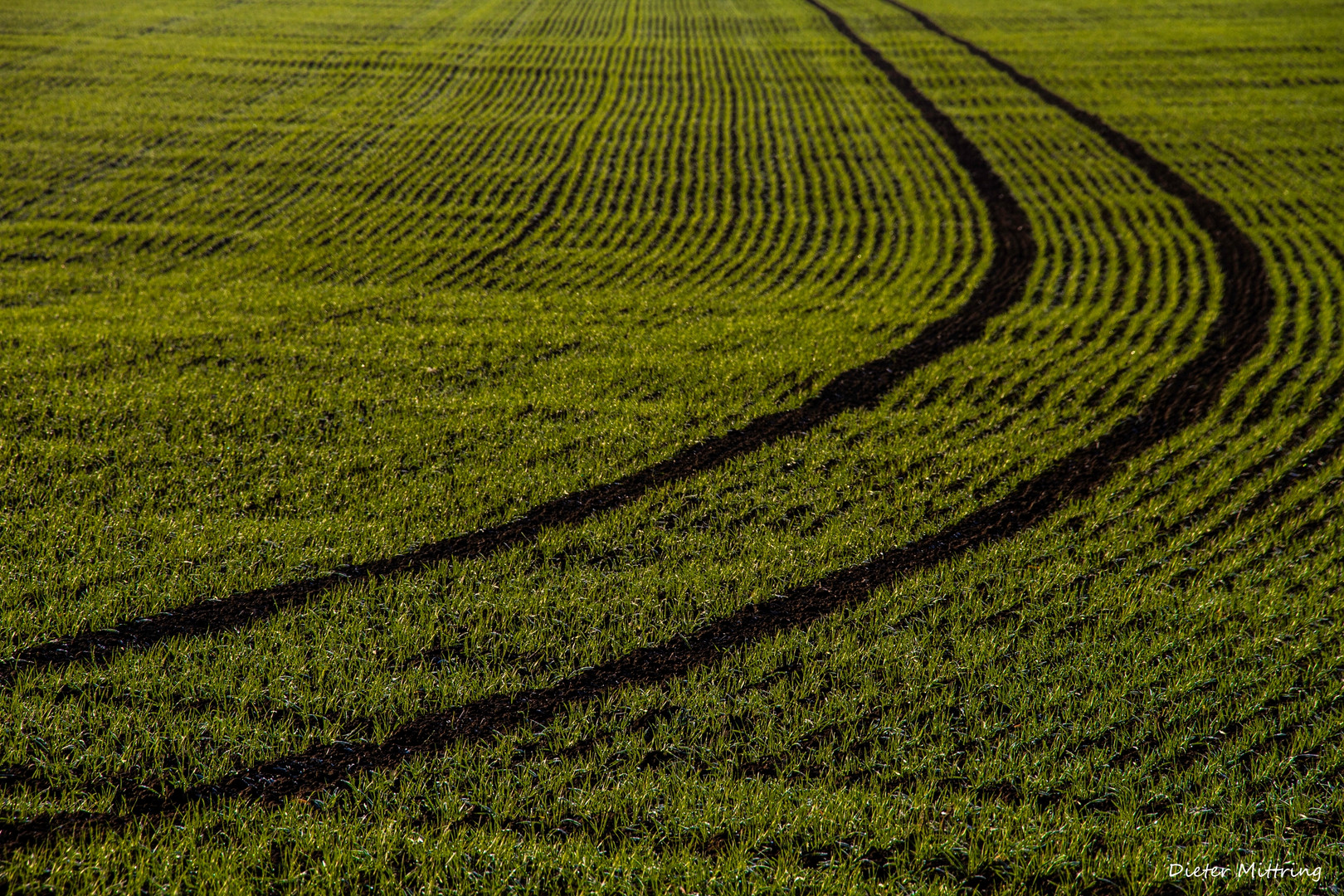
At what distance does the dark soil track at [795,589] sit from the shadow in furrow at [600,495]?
26 mm

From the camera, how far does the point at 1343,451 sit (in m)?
11.8

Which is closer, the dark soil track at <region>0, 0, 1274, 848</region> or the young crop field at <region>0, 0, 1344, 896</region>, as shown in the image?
the young crop field at <region>0, 0, 1344, 896</region>

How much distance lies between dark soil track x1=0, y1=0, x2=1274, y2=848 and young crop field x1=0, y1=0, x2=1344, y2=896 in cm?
5

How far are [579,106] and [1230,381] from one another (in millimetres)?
28410

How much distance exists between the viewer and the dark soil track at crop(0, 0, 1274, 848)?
20.9ft

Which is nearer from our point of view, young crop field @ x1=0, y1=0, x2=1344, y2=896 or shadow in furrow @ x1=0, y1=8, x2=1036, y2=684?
young crop field @ x1=0, y1=0, x2=1344, y2=896

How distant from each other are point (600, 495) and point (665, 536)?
49.5 inches

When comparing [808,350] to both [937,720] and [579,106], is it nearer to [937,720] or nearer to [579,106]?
[937,720]

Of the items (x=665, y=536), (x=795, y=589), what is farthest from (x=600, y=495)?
(x=795, y=589)

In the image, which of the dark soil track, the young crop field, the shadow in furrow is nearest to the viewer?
the young crop field

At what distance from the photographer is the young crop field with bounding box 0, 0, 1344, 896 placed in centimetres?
597

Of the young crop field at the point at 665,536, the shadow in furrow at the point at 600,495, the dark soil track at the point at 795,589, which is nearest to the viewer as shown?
the young crop field at the point at 665,536

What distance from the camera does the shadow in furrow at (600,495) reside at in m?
7.59

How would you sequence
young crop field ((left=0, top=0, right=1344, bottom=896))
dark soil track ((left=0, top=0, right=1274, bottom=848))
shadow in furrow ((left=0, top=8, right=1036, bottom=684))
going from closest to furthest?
young crop field ((left=0, top=0, right=1344, bottom=896)) < dark soil track ((left=0, top=0, right=1274, bottom=848)) < shadow in furrow ((left=0, top=8, right=1036, bottom=684))
